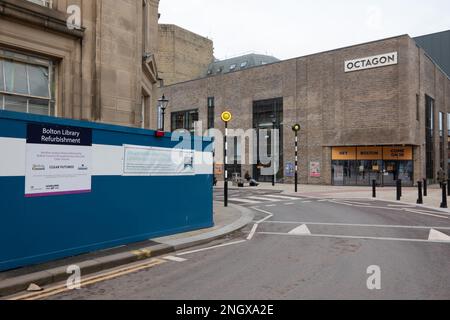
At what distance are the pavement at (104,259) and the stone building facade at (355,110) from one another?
25479 mm

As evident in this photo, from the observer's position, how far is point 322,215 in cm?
1403

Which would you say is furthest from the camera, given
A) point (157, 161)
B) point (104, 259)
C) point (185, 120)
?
point (185, 120)

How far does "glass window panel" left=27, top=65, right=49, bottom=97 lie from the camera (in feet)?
34.1

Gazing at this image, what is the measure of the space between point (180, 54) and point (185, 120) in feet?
42.3

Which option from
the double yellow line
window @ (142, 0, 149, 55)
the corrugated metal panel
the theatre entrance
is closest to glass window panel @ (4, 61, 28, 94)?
the double yellow line

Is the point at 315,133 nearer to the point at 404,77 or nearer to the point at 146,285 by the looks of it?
the point at 404,77

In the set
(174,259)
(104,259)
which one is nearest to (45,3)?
(104,259)

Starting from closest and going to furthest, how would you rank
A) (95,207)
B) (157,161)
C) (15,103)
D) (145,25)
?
(95,207) < (157,161) < (15,103) < (145,25)

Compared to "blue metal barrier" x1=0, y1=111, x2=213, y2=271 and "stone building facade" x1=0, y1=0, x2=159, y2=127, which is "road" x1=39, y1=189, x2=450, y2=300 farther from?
"stone building facade" x1=0, y1=0, x2=159, y2=127

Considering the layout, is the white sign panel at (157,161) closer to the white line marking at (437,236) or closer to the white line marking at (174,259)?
the white line marking at (174,259)

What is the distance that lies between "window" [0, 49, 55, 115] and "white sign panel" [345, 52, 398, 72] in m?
28.5

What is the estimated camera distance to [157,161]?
930 centimetres

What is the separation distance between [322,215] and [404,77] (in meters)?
22.1

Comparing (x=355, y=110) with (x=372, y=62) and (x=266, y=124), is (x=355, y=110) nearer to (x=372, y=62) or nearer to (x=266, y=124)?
(x=372, y=62)
